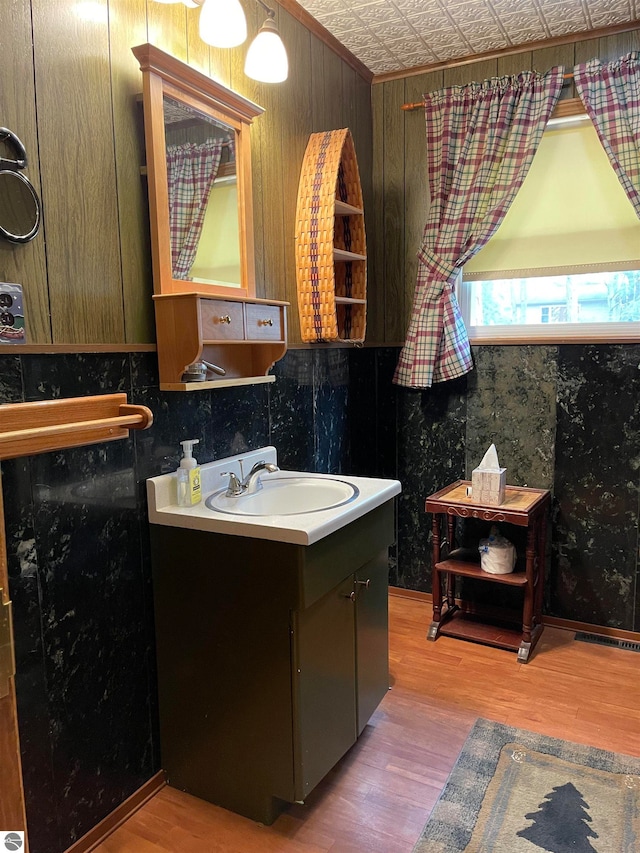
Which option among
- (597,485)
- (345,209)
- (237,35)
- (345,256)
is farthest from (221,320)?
(597,485)

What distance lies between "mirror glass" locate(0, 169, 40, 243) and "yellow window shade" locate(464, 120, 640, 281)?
6.83ft

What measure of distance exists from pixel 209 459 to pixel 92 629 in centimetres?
63

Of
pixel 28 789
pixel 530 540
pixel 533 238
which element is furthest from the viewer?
pixel 533 238

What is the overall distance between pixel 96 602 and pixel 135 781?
0.58 metres

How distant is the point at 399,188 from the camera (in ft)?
9.93

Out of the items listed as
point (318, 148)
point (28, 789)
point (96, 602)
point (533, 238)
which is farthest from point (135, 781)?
point (533, 238)

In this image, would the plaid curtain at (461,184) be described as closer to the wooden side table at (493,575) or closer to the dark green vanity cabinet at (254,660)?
the wooden side table at (493,575)

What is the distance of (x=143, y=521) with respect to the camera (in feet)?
5.91

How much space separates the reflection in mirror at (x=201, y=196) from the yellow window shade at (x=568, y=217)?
1.41 m

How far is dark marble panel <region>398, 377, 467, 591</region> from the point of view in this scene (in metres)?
3.03

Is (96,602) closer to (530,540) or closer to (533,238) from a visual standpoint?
(530,540)

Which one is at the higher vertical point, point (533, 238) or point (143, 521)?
point (533, 238)

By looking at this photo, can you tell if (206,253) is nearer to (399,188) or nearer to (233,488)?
(233,488)

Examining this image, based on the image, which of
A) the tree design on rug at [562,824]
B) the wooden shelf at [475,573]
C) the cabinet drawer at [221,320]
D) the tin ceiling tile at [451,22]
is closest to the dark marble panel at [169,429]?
the cabinet drawer at [221,320]
